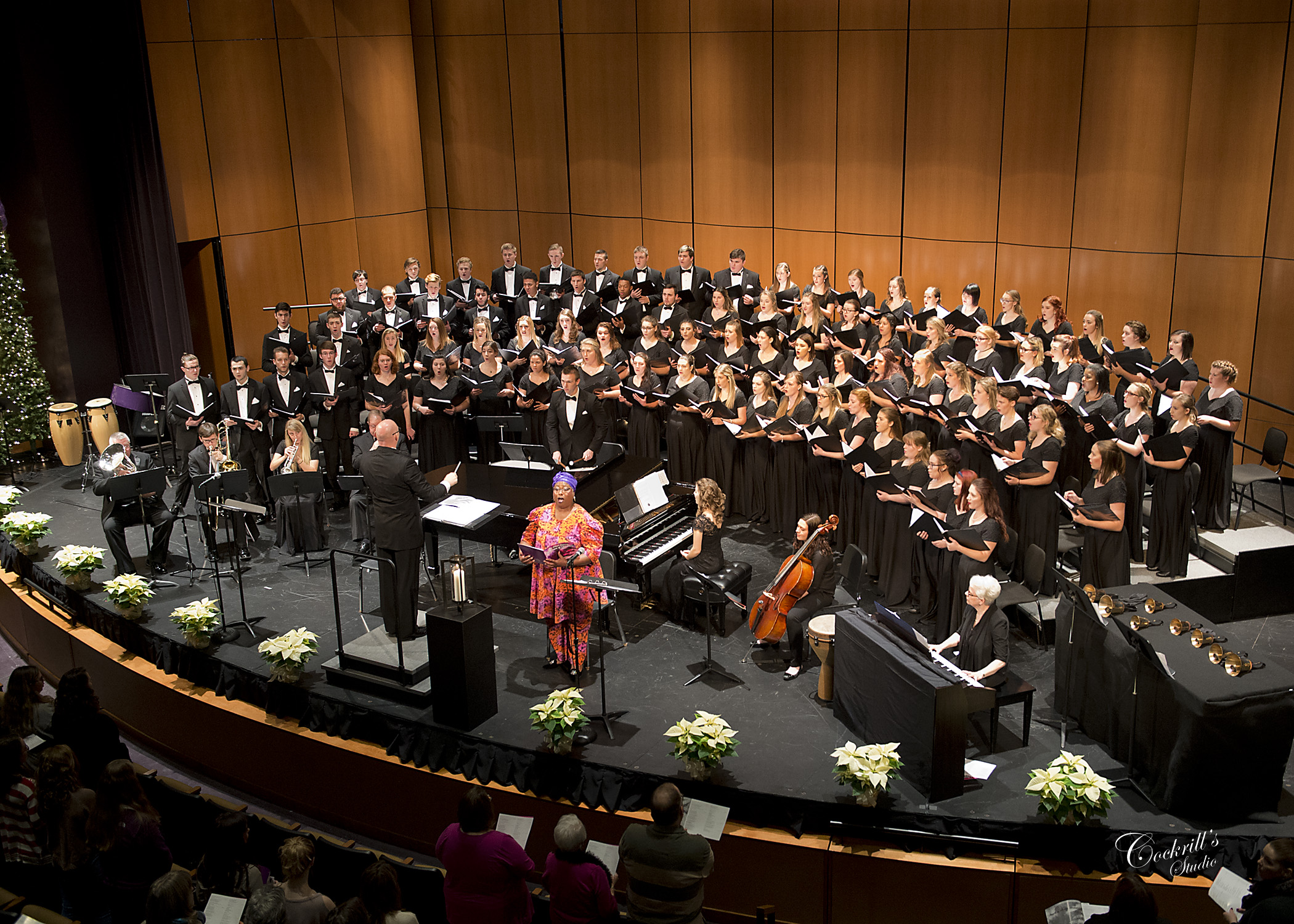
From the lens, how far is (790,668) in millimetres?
7359

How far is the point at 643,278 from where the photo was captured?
12.5 metres

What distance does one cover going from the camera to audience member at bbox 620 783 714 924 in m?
4.54

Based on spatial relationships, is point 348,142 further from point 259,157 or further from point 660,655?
point 660,655

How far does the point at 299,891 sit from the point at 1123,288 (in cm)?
1007

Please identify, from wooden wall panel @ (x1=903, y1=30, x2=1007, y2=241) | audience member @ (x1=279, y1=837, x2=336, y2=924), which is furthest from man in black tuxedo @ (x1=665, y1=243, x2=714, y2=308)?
audience member @ (x1=279, y1=837, x2=336, y2=924)

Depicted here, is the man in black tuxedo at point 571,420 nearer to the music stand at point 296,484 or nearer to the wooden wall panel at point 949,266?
the music stand at point 296,484

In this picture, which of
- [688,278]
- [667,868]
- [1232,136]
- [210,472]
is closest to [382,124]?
[688,278]

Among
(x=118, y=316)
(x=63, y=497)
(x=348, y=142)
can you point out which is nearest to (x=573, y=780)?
(x=63, y=497)

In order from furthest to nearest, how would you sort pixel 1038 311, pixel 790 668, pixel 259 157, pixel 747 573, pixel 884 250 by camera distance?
pixel 259 157 < pixel 884 250 < pixel 1038 311 < pixel 747 573 < pixel 790 668

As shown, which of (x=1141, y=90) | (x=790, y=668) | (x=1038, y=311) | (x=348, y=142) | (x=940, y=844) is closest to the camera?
(x=940, y=844)

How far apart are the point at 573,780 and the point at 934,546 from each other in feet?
10.2

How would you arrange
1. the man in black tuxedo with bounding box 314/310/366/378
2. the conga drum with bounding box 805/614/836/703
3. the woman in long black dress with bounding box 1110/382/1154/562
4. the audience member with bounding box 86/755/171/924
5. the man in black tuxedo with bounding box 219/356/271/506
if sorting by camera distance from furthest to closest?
the man in black tuxedo with bounding box 314/310/366/378
the man in black tuxedo with bounding box 219/356/271/506
the woman in long black dress with bounding box 1110/382/1154/562
the conga drum with bounding box 805/614/836/703
the audience member with bounding box 86/755/171/924

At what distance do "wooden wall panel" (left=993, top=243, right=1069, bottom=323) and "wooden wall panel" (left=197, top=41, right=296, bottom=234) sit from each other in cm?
894

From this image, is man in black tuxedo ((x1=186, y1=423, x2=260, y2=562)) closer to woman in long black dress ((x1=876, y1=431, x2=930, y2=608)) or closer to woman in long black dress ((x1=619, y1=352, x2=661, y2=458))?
woman in long black dress ((x1=619, y1=352, x2=661, y2=458))
